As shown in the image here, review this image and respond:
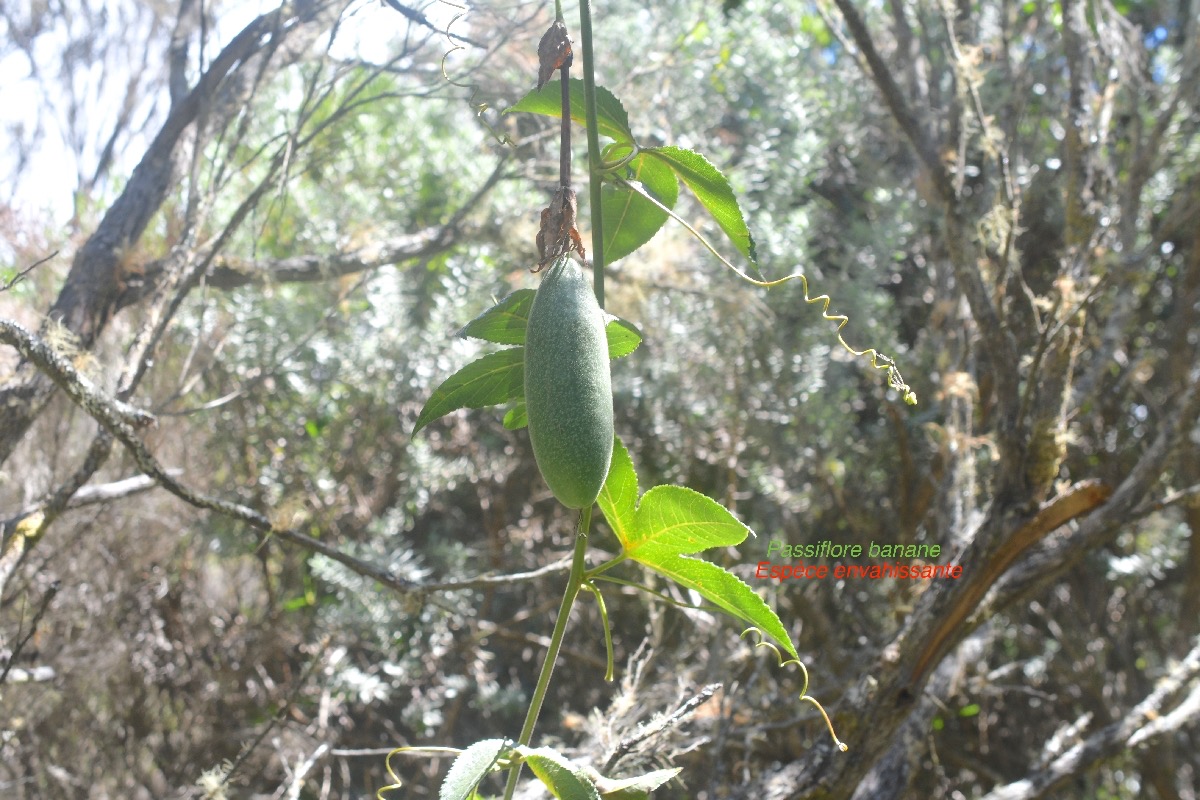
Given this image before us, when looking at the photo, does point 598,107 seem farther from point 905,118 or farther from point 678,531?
point 905,118

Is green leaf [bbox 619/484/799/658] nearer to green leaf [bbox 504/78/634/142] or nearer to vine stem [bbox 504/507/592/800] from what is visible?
vine stem [bbox 504/507/592/800]

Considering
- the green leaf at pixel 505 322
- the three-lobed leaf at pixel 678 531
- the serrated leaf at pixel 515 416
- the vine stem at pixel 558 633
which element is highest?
the green leaf at pixel 505 322

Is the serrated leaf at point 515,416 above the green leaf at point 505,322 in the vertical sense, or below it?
below

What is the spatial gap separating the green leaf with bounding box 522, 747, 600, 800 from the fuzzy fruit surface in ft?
0.46

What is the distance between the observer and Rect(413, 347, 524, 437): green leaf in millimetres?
598

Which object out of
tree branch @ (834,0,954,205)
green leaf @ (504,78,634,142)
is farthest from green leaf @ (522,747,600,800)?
tree branch @ (834,0,954,205)

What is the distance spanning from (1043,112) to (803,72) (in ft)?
2.20

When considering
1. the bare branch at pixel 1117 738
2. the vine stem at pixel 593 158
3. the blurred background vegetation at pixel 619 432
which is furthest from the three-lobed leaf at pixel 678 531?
the bare branch at pixel 1117 738

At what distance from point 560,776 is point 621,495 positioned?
0.16 meters

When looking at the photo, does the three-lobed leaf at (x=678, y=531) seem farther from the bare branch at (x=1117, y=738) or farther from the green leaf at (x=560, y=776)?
the bare branch at (x=1117, y=738)

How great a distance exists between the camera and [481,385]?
61 cm

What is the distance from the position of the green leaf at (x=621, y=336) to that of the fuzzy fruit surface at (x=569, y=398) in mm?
118

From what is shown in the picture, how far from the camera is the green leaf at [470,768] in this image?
48 cm

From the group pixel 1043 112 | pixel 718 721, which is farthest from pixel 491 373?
pixel 1043 112
